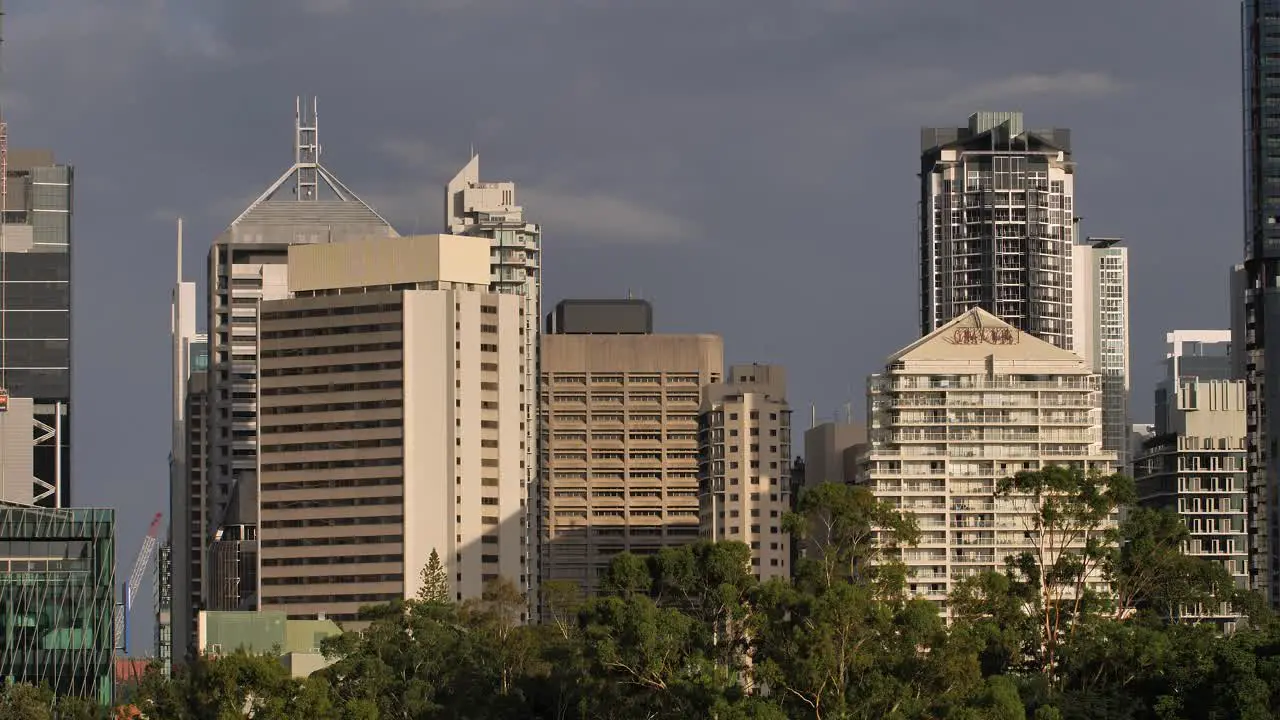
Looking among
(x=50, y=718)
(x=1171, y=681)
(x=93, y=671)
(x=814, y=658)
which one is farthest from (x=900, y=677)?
(x=93, y=671)

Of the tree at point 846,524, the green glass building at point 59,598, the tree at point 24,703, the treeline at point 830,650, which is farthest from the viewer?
the green glass building at point 59,598

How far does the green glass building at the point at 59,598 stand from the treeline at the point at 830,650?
19987 millimetres

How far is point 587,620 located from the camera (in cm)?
14000

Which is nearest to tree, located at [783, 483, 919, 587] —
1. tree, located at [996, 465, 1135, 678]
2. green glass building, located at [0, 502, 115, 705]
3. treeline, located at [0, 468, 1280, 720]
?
treeline, located at [0, 468, 1280, 720]

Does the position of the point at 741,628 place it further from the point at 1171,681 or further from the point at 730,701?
the point at 1171,681

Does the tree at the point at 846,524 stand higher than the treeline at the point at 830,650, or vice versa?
the tree at the point at 846,524

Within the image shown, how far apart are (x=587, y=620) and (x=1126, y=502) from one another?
111 feet

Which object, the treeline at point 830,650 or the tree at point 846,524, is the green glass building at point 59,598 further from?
the tree at point 846,524

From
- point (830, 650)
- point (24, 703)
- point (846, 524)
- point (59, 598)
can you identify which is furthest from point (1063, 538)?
point (59, 598)

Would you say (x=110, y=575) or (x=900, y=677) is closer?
(x=900, y=677)

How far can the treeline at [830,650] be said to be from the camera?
12338 centimetres

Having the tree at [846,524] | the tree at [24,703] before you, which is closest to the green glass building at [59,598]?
the tree at [24,703]

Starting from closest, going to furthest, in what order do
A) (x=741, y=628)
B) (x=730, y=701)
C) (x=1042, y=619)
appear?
1. (x=730, y=701)
2. (x=741, y=628)
3. (x=1042, y=619)

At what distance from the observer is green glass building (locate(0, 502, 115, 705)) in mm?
185000
